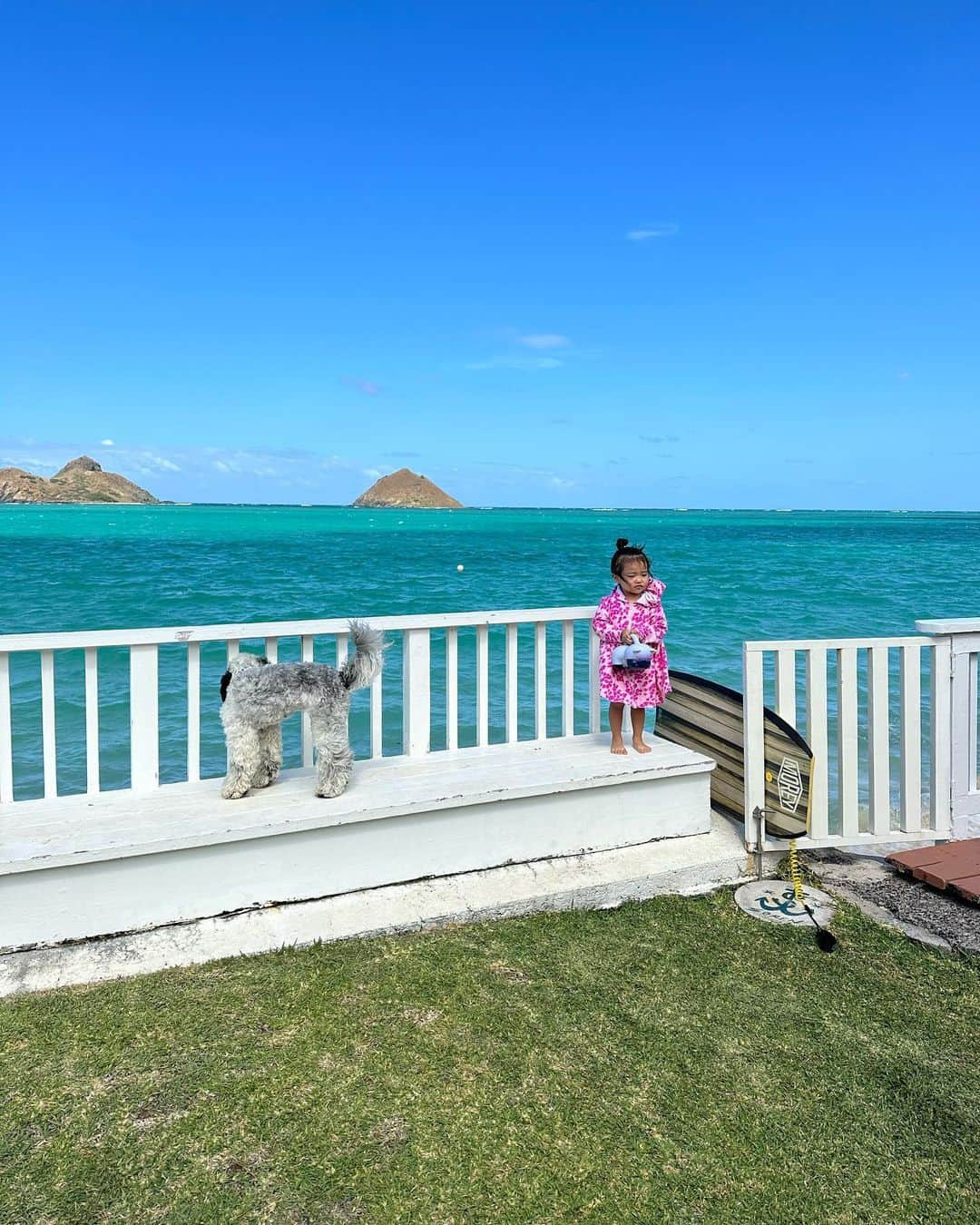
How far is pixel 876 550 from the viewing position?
43844mm

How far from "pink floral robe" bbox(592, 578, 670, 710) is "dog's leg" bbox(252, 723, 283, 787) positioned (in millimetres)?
1660

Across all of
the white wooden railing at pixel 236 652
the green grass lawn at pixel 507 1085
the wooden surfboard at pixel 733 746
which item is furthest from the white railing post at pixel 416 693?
the wooden surfboard at pixel 733 746

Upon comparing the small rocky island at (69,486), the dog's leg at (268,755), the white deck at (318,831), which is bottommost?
the white deck at (318,831)

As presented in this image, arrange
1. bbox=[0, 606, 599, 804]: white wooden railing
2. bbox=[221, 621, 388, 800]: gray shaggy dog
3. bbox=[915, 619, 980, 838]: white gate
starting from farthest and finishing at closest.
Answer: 1. bbox=[915, 619, 980, 838]: white gate
2. bbox=[0, 606, 599, 804]: white wooden railing
3. bbox=[221, 621, 388, 800]: gray shaggy dog

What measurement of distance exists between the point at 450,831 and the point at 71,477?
177938 mm

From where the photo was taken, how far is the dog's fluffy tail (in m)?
3.33

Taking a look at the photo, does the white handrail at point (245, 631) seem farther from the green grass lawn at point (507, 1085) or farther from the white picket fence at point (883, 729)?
the green grass lawn at point (507, 1085)

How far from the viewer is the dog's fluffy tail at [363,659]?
3.33m

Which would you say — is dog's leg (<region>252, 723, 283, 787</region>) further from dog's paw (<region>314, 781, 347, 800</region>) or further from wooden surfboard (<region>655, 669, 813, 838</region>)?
wooden surfboard (<region>655, 669, 813, 838</region>)

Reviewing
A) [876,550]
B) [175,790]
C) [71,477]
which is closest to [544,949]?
[175,790]

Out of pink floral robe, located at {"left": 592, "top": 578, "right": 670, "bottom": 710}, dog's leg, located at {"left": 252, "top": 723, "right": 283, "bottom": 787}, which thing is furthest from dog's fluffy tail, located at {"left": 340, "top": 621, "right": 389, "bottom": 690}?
pink floral robe, located at {"left": 592, "top": 578, "right": 670, "bottom": 710}

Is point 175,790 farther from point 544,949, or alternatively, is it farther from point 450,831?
point 544,949

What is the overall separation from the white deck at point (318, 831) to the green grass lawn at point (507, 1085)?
0.34 m

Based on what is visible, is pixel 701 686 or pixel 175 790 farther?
pixel 701 686
